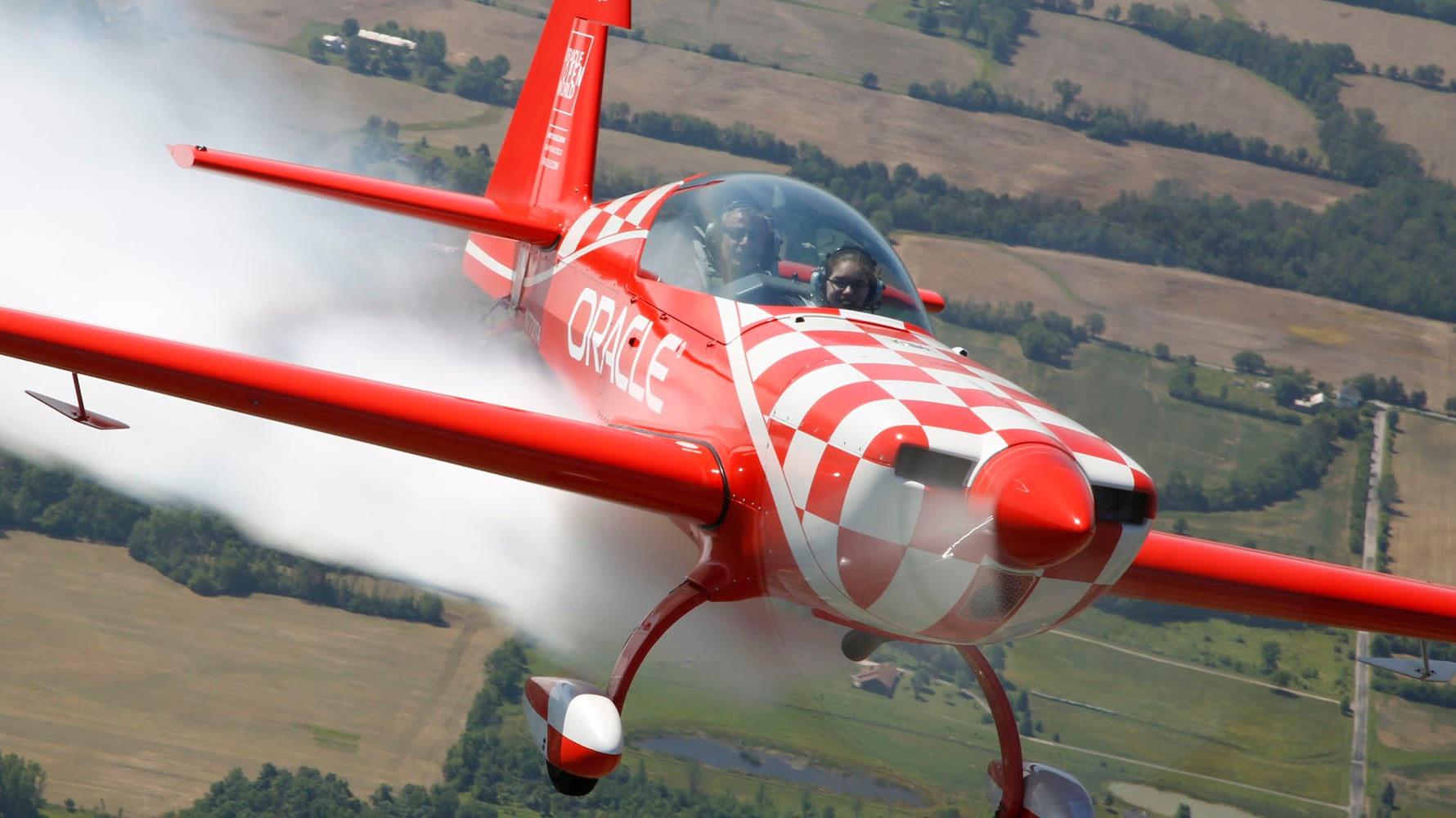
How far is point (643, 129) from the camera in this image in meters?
69.1

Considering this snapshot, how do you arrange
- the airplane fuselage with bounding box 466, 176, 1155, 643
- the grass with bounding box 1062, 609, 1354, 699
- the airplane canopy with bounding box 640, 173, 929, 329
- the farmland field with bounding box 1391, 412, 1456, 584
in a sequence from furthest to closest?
the farmland field with bounding box 1391, 412, 1456, 584, the grass with bounding box 1062, 609, 1354, 699, the airplane canopy with bounding box 640, 173, 929, 329, the airplane fuselage with bounding box 466, 176, 1155, 643

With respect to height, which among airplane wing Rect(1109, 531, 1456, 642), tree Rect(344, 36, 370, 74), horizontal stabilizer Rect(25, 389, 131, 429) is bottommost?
tree Rect(344, 36, 370, 74)

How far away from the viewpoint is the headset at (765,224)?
8.80 m

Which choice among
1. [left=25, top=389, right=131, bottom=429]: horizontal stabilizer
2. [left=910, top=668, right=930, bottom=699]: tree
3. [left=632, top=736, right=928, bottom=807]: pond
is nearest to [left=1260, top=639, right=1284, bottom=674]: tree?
[left=632, top=736, right=928, bottom=807]: pond

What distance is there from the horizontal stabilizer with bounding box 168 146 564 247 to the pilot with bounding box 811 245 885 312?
472 cm

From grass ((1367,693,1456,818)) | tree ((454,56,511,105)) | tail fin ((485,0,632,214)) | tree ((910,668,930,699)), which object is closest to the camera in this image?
tree ((910,668,930,699))

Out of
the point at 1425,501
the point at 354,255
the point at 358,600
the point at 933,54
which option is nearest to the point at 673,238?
the point at 354,255

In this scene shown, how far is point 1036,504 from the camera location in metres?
5.87

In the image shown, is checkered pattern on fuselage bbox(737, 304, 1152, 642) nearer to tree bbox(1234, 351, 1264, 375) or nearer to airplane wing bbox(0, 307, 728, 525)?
airplane wing bbox(0, 307, 728, 525)

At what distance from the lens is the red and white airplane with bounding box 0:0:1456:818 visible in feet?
20.5

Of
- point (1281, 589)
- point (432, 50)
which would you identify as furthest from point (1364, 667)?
point (432, 50)

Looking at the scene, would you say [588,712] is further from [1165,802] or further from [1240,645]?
[1240,645]

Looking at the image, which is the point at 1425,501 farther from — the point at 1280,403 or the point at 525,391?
the point at 525,391

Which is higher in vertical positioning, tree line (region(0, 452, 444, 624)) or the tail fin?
the tail fin
